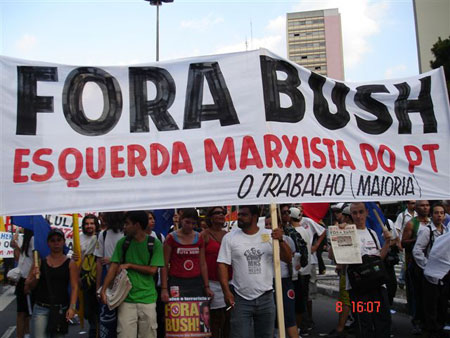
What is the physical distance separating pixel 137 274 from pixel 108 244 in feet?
3.73

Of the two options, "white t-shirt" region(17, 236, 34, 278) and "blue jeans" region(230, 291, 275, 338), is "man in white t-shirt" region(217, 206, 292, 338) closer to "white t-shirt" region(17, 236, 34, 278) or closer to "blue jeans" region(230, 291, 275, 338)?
"blue jeans" region(230, 291, 275, 338)

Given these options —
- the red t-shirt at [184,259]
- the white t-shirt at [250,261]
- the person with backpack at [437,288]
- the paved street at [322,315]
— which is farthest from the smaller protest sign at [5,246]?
the person with backpack at [437,288]

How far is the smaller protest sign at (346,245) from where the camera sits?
5.97 meters

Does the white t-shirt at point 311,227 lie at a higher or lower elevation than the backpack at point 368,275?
higher

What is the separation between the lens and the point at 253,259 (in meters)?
5.31

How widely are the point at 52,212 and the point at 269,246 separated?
2.10m

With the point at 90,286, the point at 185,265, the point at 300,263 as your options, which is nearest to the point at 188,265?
the point at 185,265

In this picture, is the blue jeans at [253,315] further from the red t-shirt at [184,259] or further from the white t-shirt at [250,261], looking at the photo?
the red t-shirt at [184,259]

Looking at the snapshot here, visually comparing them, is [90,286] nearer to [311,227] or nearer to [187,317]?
[187,317]

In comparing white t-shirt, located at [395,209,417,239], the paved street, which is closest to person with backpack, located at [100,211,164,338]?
the paved street

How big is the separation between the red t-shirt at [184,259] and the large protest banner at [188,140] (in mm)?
1330

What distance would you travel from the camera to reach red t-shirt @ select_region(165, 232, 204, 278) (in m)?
5.91

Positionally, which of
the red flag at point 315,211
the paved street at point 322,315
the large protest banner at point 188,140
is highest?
the large protest banner at point 188,140
